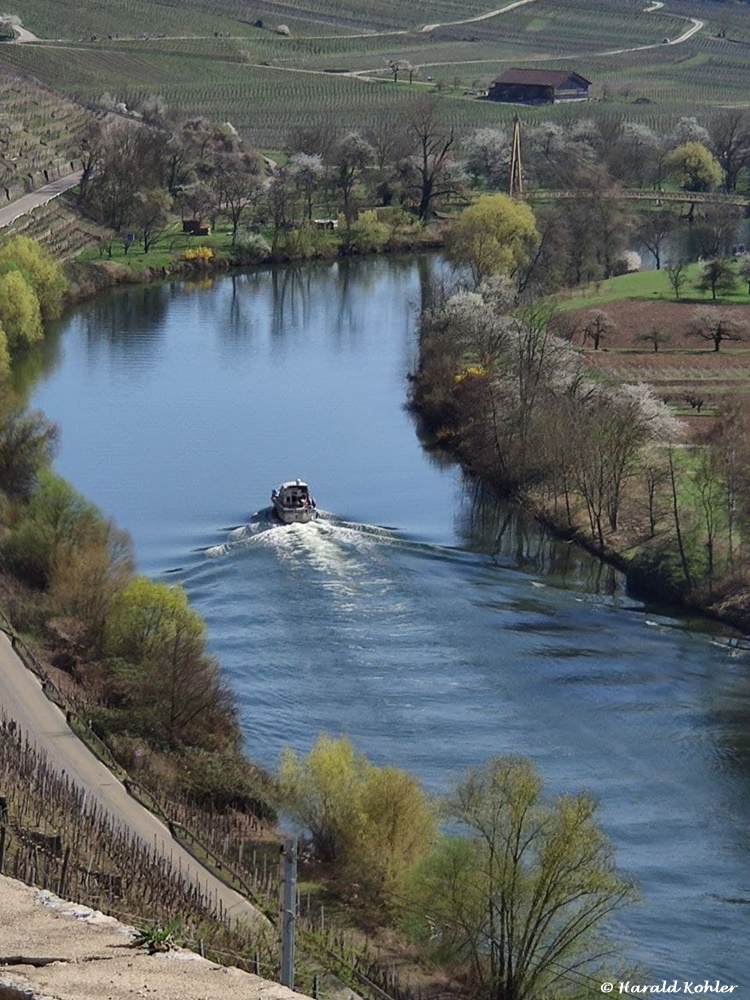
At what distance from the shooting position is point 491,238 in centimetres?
7925

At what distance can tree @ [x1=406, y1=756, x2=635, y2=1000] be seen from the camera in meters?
27.7

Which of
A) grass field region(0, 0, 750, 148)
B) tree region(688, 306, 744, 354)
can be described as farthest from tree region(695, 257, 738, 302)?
grass field region(0, 0, 750, 148)

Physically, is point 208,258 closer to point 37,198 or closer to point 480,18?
point 37,198

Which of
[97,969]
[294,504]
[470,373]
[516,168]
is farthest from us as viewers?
[516,168]

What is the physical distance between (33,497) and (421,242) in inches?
2057

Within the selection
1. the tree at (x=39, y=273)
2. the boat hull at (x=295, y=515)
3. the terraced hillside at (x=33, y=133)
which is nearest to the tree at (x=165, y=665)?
the boat hull at (x=295, y=515)

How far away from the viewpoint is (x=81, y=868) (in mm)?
28062

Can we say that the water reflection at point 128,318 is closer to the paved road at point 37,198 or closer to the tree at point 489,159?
the paved road at point 37,198

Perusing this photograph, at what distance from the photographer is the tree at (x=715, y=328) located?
2746 inches

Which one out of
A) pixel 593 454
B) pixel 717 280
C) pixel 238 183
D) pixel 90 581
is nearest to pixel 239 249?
pixel 238 183

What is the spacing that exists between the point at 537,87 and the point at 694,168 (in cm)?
2620

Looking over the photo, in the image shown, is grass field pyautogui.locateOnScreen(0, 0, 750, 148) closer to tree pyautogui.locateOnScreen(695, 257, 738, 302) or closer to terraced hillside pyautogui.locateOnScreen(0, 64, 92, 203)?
terraced hillside pyautogui.locateOnScreen(0, 64, 92, 203)

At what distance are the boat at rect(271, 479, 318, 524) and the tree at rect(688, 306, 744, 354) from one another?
23216 millimetres

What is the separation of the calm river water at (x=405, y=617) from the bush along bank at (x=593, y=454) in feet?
3.46
